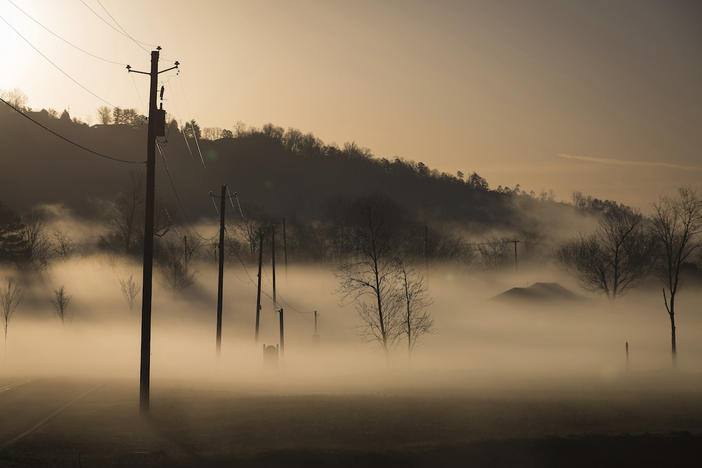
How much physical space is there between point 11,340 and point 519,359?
178 feet

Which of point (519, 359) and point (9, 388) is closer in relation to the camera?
point (9, 388)

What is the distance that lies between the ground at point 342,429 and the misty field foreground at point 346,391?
8 cm

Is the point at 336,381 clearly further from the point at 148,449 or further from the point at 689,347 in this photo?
the point at 689,347

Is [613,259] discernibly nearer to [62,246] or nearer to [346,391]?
[62,246]

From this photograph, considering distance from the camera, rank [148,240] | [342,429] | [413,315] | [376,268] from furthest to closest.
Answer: [413,315] < [376,268] < [148,240] < [342,429]

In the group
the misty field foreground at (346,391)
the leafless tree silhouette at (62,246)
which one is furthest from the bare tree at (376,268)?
the leafless tree silhouette at (62,246)

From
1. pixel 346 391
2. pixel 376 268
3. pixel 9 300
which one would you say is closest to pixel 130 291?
pixel 9 300

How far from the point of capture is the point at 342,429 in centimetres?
2402

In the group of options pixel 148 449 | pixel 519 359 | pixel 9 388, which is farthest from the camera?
pixel 519 359

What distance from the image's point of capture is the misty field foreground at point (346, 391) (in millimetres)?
21016

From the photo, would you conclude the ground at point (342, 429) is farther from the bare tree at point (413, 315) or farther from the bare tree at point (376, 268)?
the bare tree at point (413, 315)

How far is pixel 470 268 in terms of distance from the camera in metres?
163

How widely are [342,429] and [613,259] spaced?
376ft

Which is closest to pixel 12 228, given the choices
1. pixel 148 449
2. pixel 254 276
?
pixel 254 276
